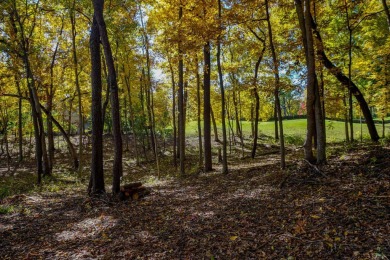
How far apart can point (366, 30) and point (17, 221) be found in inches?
639

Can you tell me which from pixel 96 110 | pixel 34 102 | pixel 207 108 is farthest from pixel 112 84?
pixel 34 102

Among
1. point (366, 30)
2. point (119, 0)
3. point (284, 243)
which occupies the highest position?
point (119, 0)

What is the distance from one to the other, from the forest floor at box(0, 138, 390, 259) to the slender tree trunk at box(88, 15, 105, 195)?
79 centimetres

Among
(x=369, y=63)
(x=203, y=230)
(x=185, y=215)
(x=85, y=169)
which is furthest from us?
(x=85, y=169)

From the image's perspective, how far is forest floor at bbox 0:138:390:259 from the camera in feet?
12.9

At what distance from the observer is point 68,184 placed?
524 inches

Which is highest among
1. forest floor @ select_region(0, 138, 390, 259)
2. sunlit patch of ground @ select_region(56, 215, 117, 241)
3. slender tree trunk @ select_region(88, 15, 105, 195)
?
slender tree trunk @ select_region(88, 15, 105, 195)

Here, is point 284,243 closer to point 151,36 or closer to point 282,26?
point 282,26

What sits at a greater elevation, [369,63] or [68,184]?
[369,63]

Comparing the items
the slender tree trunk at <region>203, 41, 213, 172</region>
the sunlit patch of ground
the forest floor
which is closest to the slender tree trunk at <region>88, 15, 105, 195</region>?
the forest floor

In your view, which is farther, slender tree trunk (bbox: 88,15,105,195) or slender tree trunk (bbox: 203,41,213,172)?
slender tree trunk (bbox: 203,41,213,172)

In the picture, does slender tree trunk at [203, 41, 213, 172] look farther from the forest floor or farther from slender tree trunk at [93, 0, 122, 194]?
slender tree trunk at [93, 0, 122, 194]

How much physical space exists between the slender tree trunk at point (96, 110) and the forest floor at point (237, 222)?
79 centimetres

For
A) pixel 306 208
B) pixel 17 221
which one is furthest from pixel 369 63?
pixel 17 221
